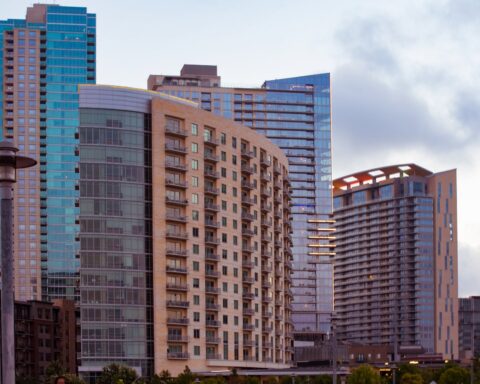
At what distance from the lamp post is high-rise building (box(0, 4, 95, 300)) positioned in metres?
165

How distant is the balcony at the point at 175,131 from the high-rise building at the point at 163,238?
5.7 inches

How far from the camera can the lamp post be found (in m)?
24.1

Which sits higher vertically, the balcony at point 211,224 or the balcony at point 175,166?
the balcony at point 175,166

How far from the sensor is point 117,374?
10769cm

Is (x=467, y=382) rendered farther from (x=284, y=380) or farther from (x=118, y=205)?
(x=118, y=205)

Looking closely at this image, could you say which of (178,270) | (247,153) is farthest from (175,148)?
(178,270)

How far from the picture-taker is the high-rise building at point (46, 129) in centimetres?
18938

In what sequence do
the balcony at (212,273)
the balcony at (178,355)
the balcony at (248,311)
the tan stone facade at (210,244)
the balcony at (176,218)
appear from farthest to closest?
the balcony at (248,311) < the balcony at (212,273) < the balcony at (176,218) < the tan stone facade at (210,244) < the balcony at (178,355)

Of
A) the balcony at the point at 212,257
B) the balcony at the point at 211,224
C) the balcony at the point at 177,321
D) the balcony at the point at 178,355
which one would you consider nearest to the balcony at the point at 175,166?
the balcony at the point at 211,224

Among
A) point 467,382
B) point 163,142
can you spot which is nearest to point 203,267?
point 163,142

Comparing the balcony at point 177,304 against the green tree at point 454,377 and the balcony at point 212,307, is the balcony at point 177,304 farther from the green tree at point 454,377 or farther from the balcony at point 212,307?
the green tree at point 454,377

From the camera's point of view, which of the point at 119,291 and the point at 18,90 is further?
the point at 18,90

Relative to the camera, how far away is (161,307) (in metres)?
117

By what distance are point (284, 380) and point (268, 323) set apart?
10.2 metres
